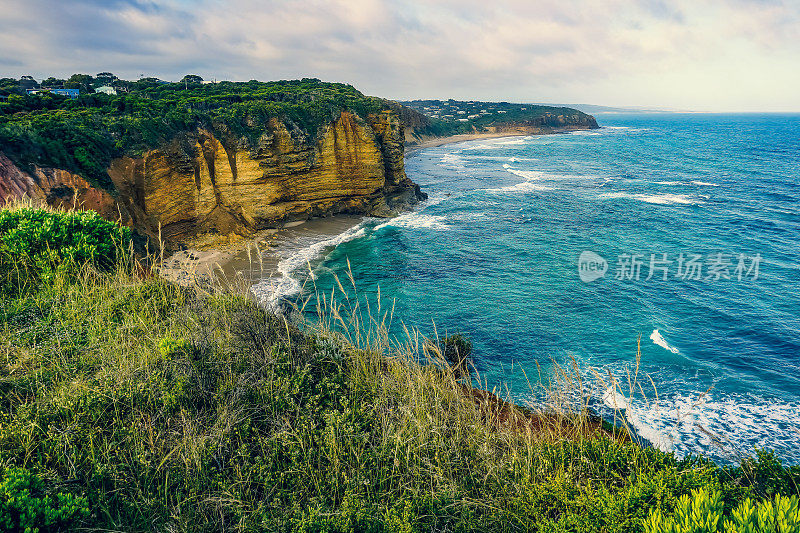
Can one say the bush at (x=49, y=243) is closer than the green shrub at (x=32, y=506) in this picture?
No

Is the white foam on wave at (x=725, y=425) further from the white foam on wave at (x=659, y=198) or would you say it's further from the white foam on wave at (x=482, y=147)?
the white foam on wave at (x=482, y=147)

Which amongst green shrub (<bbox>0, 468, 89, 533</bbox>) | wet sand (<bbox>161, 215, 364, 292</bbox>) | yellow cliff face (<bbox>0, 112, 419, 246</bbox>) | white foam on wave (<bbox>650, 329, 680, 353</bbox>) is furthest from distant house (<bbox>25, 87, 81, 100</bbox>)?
white foam on wave (<bbox>650, 329, 680, 353</bbox>)

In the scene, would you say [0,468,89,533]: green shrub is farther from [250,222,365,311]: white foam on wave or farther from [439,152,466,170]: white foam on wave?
[439,152,466,170]: white foam on wave

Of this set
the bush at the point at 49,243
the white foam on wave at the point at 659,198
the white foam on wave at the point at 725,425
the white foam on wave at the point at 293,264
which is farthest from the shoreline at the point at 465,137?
the bush at the point at 49,243

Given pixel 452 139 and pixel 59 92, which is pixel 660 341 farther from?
pixel 452 139

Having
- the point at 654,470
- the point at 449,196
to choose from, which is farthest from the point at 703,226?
the point at 654,470

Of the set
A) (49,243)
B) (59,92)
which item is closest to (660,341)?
(49,243)
